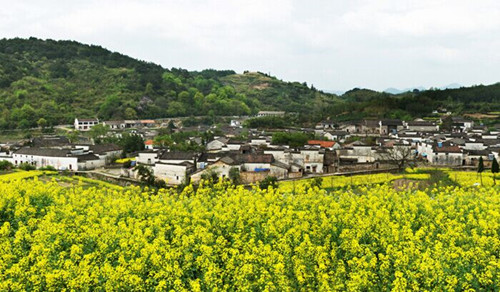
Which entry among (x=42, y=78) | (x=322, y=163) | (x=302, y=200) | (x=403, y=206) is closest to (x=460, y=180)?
(x=322, y=163)

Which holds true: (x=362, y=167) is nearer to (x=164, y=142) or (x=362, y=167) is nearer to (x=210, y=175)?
(x=210, y=175)

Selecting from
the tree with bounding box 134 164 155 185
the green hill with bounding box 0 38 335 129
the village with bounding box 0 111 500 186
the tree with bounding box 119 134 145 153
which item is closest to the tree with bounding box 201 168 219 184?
the village with bounding box 0 111 500 186

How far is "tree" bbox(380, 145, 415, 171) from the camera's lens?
3027 centimetres

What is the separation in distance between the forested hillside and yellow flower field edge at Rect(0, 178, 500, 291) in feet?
160

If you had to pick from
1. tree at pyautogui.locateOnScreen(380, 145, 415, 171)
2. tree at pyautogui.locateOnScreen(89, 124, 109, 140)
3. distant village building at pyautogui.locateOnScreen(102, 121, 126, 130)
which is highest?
distant village building at pyautogui.locateOnScreen(102, 121, 126, 130)

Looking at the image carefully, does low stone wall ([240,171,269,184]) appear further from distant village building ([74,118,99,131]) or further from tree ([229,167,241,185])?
distant village building ([74,118,99,131])

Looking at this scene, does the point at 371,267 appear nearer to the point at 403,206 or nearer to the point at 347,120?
the point at 403,206

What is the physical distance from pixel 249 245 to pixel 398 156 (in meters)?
26.3

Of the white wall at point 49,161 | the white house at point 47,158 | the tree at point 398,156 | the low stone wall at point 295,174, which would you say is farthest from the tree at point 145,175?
the tree at point 398,156

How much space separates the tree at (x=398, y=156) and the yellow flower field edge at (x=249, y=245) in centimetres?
1711

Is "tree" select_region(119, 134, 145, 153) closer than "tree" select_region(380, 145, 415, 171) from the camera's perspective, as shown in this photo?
No

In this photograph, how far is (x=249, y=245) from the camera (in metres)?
8.98

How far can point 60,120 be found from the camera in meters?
57.6

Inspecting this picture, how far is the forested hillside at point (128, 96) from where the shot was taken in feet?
199
